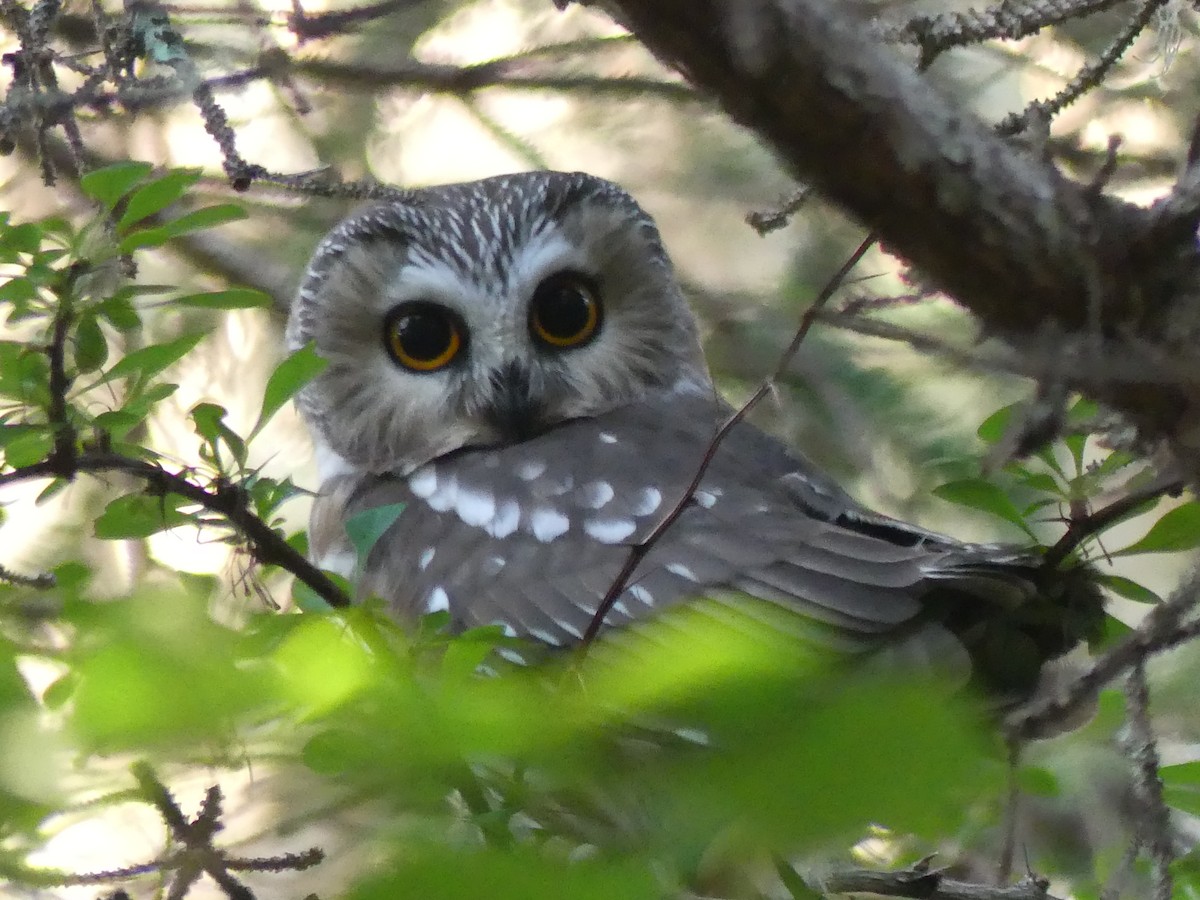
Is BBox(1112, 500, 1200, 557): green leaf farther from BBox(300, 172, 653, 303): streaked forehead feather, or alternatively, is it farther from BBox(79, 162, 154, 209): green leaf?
BBox(300, 172, 653, 303): streaked forehead feather

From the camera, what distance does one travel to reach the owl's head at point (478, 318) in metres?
2.26

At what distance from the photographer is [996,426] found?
1383 millimetres

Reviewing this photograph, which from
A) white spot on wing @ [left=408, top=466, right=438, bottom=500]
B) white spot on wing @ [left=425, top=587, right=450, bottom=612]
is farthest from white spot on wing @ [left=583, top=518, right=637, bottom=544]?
white spot on wing @ [left=408, top=466, right=438, bottom=500]

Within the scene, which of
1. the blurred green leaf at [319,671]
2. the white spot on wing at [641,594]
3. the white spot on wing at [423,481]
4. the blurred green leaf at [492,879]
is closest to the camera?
the blurred green leaf at [492,879]

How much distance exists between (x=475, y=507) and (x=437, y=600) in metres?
0.24

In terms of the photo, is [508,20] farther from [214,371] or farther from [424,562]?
[424,562]

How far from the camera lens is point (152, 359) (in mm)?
1027

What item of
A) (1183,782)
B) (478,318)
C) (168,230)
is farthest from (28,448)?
(478,318)

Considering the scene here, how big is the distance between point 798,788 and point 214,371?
2.62 m

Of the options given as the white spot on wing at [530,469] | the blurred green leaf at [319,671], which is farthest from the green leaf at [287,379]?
the white spot on wing at [530,469]

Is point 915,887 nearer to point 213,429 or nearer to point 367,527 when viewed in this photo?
point 367,527

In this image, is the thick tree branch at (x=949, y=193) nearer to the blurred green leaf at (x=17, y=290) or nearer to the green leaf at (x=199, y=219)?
the green leaf at (x=199, y=219)

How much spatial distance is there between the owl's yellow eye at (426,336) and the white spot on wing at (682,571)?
801 mm

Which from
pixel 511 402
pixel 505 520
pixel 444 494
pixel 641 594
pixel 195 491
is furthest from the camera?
pixel 511 402
